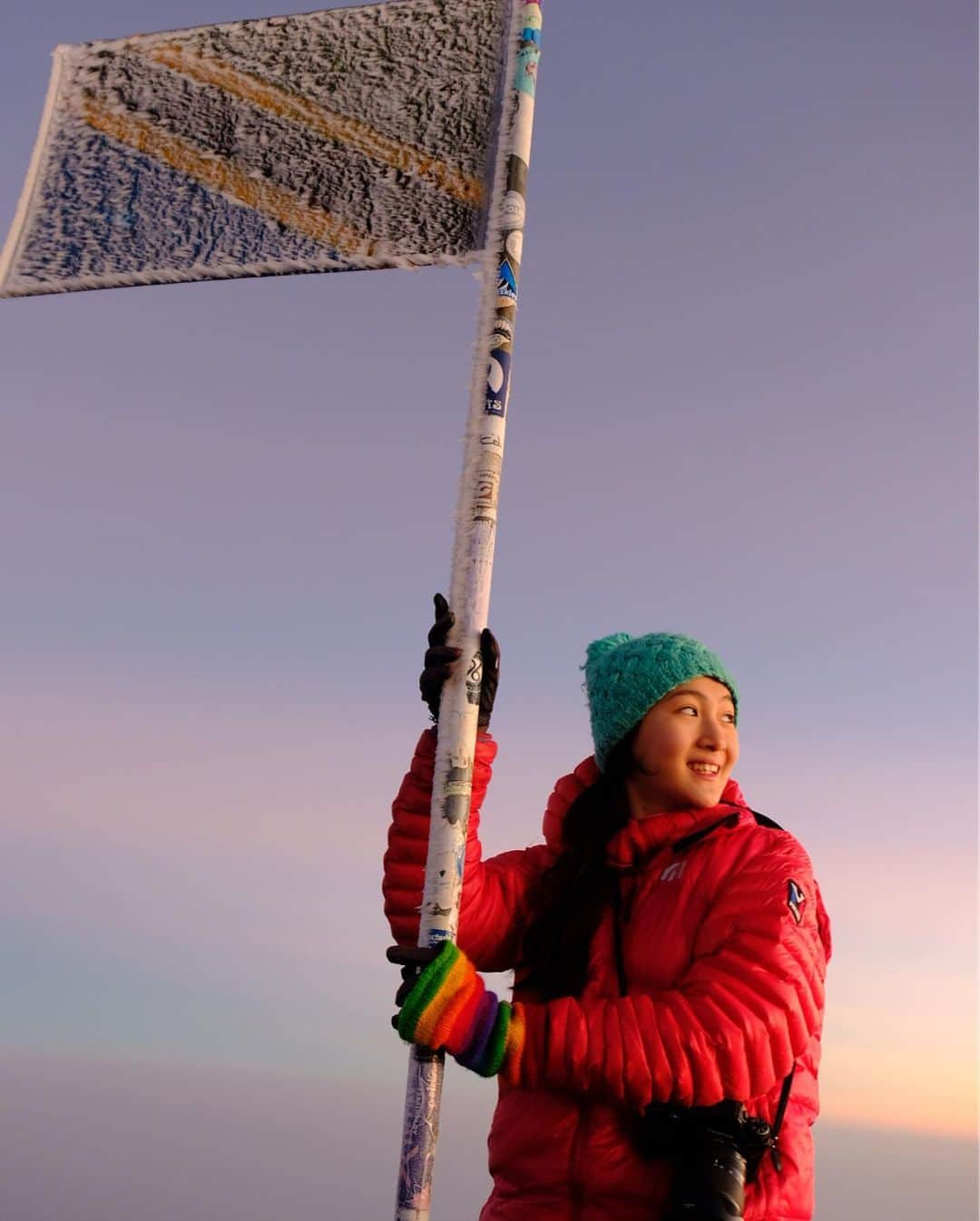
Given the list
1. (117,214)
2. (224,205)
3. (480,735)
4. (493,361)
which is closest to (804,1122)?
(480,735)

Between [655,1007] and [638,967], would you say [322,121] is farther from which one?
[655,1007]

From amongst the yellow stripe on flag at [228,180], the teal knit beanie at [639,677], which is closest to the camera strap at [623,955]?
the teal knit beanie at [639,677]

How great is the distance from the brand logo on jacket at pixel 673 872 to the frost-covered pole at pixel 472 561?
2.19 feet

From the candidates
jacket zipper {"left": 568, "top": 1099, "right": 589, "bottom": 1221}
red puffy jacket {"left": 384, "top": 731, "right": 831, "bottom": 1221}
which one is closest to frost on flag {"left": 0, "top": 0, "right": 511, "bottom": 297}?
red puffy jacket {"left": 384, "top": 731, "right": 831, "bottom": 1221}

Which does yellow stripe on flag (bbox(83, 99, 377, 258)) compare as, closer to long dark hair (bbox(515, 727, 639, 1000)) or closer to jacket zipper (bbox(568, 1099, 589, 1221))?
long dark hair (bbox(515, 727, 639, 1000))

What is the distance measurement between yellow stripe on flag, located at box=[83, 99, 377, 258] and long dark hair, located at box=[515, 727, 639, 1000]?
1.88 m

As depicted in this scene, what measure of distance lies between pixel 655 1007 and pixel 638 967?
0.35m

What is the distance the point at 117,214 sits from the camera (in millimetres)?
4230

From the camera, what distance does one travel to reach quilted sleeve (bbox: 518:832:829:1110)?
2.96 metres

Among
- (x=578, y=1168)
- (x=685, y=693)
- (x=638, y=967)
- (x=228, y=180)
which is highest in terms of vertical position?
(x=228, y=180)

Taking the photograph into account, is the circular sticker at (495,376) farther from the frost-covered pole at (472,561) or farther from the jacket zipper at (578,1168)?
the jacket zipper at (578,1168)

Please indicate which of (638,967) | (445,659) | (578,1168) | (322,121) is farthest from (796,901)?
(322,121)

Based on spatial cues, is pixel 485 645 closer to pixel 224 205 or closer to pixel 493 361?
pixel 493 361

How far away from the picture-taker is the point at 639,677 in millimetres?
3863
